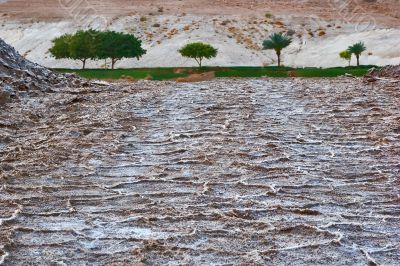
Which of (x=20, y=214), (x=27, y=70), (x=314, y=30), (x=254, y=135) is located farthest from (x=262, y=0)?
(x=20, y=214)

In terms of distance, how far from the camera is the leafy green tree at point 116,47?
26.8 metres

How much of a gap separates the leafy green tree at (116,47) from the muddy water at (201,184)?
1818 cm

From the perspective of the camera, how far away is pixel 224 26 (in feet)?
118

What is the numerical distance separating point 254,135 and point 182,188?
205cm

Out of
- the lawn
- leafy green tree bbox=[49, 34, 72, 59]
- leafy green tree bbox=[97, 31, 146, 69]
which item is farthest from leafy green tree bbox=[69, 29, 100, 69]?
the lawn

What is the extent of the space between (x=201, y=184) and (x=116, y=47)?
22664 millimetres

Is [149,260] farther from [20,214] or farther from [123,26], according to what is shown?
[123,26]

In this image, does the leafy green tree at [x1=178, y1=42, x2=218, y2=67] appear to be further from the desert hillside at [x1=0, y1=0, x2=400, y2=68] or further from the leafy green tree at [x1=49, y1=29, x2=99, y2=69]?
the leafy green tree at [x1=49, y1=29, x2=99, y2=69]

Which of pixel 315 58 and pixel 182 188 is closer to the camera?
pixel 182 188

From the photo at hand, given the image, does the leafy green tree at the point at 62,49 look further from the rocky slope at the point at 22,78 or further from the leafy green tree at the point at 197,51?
Answer: the rocky slope at the point at 22,78

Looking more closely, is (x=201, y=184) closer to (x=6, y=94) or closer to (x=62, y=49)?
(x=6, y=94)

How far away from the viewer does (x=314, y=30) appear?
1431 inches

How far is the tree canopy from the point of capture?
2634 cm

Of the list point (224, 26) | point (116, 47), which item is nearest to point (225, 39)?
point (224, 26)
